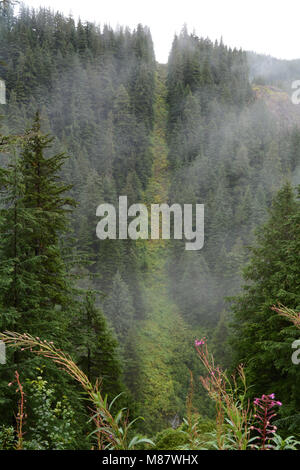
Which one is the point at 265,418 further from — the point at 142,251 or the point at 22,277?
the point at 142,251

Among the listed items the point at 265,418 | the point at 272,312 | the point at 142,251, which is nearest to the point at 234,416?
the point at 265,418

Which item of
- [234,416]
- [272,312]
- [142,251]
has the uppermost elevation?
[234,416]

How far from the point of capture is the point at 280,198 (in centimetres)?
1160

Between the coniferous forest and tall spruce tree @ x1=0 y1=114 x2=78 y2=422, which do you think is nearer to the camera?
the coniferous forest

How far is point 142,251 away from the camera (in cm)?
4900

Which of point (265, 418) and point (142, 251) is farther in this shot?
point (142, 251)

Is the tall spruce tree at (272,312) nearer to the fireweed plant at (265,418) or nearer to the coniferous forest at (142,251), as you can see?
the coniferous forest at (142,251)

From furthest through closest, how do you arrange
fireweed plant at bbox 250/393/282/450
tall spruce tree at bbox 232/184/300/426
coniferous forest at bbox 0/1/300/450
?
1. tall spruce tree at bbox 232/184/300/426
2. coniferous forest at bbox 0/1/300/450
3. fireweed plant at bbox 250/393/282/450

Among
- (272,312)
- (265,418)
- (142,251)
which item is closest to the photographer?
(265,418)

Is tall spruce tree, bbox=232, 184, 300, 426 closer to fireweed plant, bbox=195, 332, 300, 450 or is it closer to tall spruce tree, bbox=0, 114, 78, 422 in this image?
fireweed plant, bbox=195, 332, 300, 450

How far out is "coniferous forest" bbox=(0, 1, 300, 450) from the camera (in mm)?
4820

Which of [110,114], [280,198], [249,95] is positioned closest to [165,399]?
[280,198]

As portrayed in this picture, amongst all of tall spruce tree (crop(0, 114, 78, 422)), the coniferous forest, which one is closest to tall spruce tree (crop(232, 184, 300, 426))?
the coniferous forest
